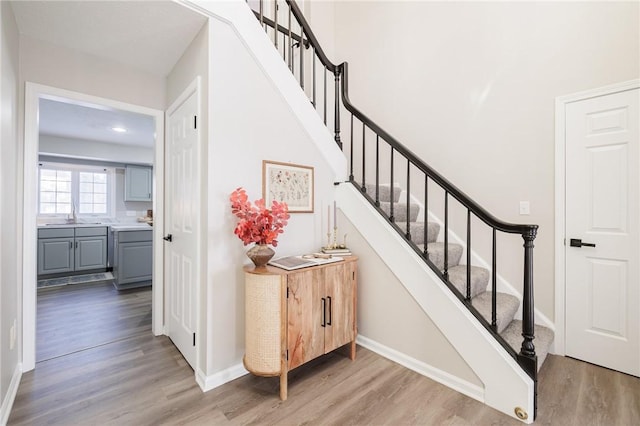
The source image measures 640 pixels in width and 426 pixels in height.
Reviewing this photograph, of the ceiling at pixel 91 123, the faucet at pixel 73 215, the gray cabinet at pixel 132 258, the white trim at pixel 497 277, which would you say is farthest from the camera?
the faucet at pixel 73 215

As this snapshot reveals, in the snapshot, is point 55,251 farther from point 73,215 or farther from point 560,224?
point 560,224

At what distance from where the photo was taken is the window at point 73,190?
5.31 metres

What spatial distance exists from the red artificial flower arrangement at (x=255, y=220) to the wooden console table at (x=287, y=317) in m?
0.22

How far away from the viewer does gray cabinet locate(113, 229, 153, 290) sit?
4.26 metres

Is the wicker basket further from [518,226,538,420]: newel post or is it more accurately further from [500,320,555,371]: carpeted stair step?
[500,320,555,371]: carpeted stair step

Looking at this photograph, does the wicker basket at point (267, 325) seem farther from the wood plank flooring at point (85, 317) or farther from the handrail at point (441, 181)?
the wood plank flooring at point (85, 317)

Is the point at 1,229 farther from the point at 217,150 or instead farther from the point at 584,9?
the point at 584,9

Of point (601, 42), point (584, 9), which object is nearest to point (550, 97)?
point (601, 42)

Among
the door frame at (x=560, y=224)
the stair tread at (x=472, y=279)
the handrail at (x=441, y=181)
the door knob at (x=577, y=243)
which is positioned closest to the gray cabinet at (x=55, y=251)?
the handrail at (x=441, y=181)

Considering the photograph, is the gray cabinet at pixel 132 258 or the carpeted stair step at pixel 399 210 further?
the gray cabinet at pixel 132 258

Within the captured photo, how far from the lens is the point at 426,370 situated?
2.09 meters

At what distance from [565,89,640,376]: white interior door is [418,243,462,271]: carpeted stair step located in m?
0.81

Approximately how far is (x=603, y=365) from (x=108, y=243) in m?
6.98

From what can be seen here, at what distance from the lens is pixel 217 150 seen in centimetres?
197
